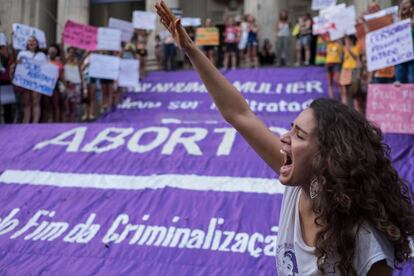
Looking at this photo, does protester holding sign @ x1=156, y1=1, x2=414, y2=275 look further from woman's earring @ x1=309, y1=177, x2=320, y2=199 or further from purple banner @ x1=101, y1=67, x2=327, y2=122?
purple banner @ x1=101, y1=67, x2=327, y2=122

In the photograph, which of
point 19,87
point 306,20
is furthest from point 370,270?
point 306,20

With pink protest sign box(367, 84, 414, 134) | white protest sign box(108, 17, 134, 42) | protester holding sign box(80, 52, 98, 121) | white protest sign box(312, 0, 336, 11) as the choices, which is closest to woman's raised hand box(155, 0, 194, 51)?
pink protest sign box(367, 84, 414, 134)

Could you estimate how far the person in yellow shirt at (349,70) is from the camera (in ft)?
27.4

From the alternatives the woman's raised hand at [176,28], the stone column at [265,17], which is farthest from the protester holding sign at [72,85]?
the stone column at [265,17]

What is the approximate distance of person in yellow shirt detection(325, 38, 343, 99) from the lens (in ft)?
30.2

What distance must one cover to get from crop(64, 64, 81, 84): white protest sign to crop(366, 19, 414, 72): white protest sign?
5586 millimetres

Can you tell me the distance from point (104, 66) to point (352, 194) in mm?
8947

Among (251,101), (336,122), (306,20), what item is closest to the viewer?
(336,122)

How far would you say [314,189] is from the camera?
149 centimetres

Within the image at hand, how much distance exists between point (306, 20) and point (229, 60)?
2439 millimetres

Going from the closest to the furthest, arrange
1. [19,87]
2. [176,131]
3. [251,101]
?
[176,131]
[19,87]
[251,101]

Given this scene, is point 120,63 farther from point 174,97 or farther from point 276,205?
point 276,205

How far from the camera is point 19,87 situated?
8.23 meters

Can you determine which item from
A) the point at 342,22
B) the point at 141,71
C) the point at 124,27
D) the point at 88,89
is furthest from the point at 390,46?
the point at 141,71
